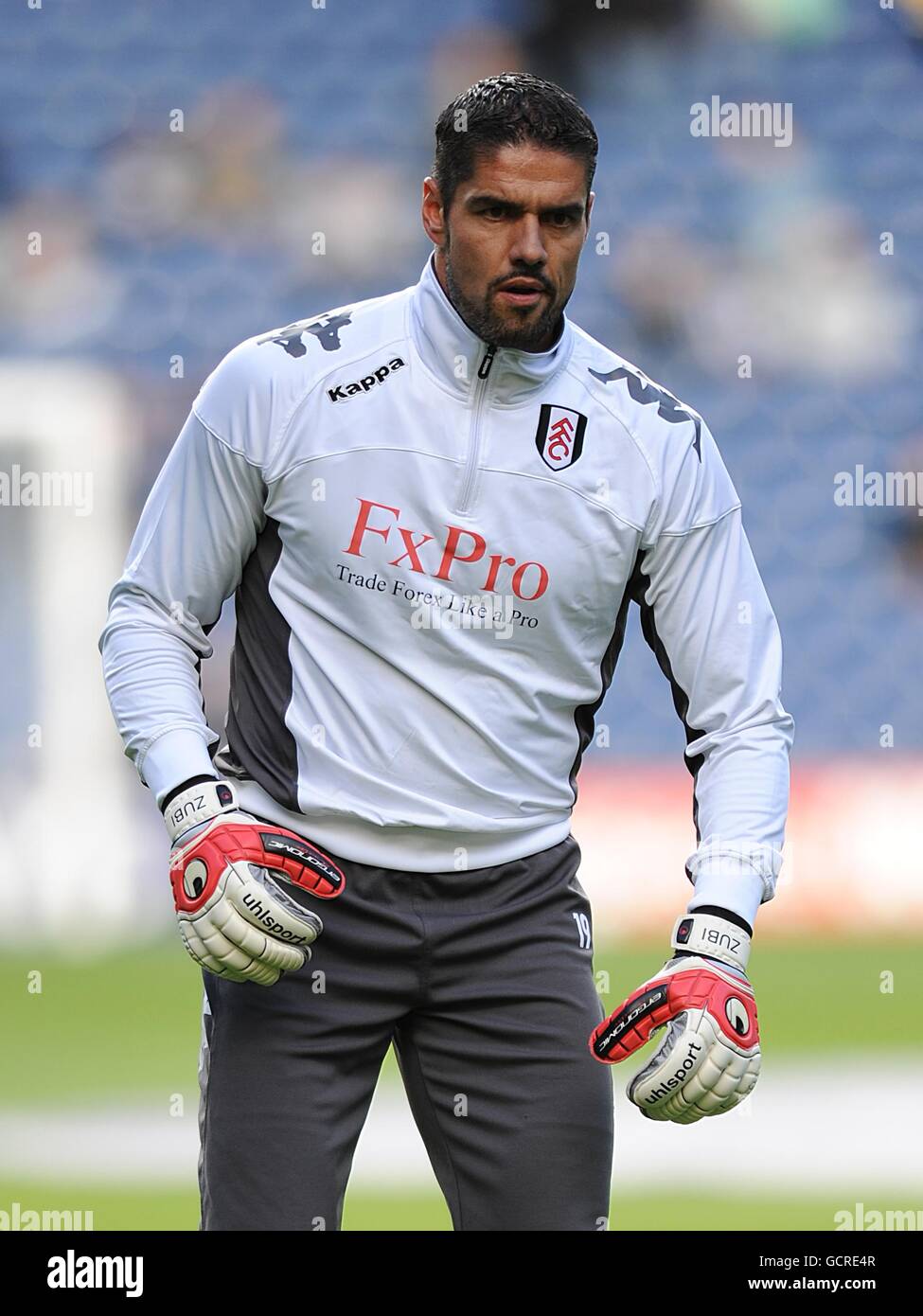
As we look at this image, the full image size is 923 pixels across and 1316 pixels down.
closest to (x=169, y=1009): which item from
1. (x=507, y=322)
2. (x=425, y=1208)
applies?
(x=425, y=1208)

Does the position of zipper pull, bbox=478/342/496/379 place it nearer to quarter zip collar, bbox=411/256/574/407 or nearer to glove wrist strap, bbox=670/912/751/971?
quarter zip collar, bbox=411/256/574/407

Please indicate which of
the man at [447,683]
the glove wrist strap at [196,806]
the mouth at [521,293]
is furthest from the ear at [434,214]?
the glove wrist strap at [196,806]

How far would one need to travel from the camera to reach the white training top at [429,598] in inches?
83.0

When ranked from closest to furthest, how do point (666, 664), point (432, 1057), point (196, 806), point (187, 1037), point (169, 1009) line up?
point (196, 806) → point (432, 1057) → point (666, 664) → point (187, 1037) → point (169, 1009)

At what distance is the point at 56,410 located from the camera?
23.5 ft

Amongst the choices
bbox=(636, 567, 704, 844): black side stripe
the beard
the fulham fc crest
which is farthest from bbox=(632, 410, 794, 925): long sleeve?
the beard

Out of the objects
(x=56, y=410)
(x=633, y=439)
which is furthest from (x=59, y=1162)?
(x=56, y=410)

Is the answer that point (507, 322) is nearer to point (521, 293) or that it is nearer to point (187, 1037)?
point (521, 293)

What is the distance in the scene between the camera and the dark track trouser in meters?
2.05

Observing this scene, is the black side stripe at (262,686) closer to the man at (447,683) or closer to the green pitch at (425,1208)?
the man at (447,683)

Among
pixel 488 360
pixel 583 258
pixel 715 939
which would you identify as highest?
pixel 583 258

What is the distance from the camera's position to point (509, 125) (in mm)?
2105

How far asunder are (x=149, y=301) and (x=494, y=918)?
594 cm

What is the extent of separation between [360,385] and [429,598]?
27 centimetres
